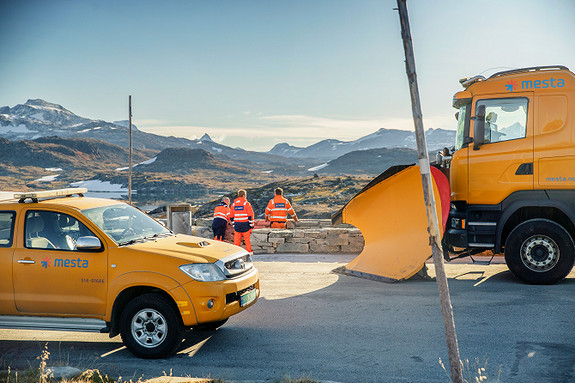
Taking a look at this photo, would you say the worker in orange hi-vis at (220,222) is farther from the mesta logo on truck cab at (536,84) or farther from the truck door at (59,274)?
the mesta logo on truck cab at (536,84)

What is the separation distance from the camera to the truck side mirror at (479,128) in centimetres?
862

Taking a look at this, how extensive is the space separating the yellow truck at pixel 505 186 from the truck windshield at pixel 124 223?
4559 millimetres

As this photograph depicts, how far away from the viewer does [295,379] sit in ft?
15.5

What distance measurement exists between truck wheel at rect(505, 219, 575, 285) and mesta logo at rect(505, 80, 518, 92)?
233cm

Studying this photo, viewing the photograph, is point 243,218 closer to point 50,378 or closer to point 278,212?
point 278,212

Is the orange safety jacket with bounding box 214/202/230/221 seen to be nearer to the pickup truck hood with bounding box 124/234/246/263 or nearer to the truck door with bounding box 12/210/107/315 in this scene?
the pickup truck hood with bounding box 124/234/246/263

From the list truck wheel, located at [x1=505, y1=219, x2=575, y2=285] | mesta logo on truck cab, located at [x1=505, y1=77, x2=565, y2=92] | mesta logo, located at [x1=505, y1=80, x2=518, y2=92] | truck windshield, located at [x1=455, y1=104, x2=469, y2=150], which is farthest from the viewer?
truck windshield, located at [x1=455, y1=104, x2=469, y2=150]

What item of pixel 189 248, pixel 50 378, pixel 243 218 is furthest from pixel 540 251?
pixel 50 378

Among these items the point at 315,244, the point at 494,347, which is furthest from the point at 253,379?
the point at 315,244

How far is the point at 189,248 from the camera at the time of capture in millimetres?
6051

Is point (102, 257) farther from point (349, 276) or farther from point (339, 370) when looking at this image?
point (349, 276)

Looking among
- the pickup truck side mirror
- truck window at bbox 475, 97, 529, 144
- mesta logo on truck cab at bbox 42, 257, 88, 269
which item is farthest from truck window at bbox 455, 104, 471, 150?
mesta logo on truck cab at bbox 42, 257, 88, 269

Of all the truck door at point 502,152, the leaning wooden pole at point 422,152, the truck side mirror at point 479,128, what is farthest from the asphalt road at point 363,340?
the truck side mirror at point 479,128

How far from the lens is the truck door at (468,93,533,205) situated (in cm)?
849
